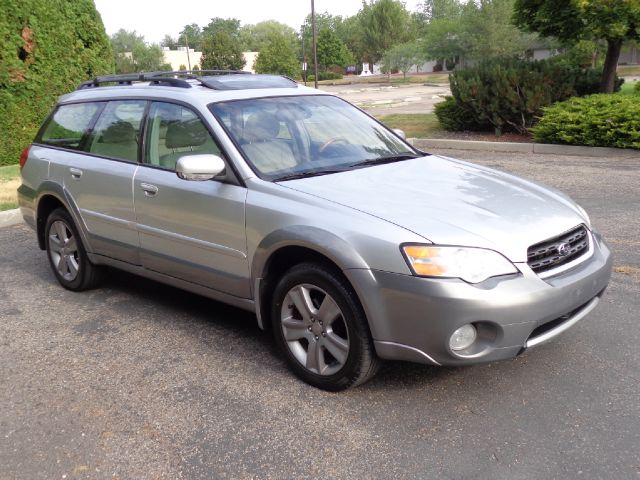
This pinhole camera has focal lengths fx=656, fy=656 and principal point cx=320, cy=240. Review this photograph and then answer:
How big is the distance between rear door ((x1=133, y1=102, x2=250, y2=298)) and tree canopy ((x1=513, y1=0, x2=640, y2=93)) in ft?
32.7

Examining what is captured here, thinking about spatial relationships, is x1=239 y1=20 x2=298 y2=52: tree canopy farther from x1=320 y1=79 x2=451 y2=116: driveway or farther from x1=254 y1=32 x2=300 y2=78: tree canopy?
x1=320 y1=79 x2=451 y2=116: driveway

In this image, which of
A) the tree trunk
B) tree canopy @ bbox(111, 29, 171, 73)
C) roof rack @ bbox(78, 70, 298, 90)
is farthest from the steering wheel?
tree canopy @ bbox(111, 29, 171, 73)

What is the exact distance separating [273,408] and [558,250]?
1.74 meters

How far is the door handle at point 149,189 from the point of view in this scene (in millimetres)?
4473

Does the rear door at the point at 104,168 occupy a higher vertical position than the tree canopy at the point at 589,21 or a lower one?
lower

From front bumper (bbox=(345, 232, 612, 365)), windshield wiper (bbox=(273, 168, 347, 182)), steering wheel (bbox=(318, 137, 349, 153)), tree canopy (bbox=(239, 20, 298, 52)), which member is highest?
steering wheel (bbox=(318, 137, 349, 153))

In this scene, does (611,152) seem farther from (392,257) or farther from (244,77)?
(392,257)

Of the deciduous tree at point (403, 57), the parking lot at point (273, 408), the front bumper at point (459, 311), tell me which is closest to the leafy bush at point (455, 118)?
the parking lot at point (273, 408)

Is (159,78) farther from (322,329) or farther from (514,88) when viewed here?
(514,88)

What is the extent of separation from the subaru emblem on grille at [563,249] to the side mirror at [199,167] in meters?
1.97

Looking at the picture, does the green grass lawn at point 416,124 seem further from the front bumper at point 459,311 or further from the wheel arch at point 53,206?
the front bumper at point 459,311

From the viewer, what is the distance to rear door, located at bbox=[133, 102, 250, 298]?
4016 mm

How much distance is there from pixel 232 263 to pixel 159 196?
81cm

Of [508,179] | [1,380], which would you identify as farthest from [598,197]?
[1,380]
